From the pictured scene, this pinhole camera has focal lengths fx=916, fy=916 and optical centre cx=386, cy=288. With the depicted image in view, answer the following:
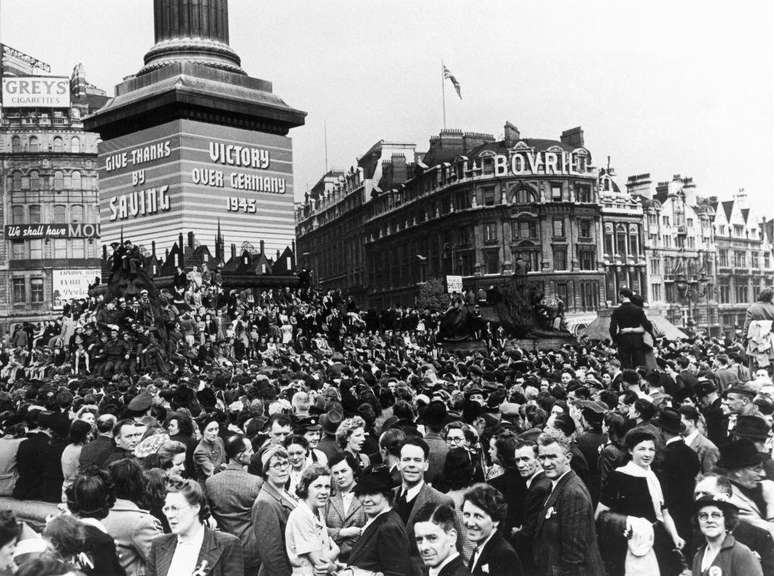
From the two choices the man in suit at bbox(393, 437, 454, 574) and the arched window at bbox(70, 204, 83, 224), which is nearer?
the man in suit at bbox(393, 437, 454, 574)

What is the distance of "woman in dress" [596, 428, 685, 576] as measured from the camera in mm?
6637

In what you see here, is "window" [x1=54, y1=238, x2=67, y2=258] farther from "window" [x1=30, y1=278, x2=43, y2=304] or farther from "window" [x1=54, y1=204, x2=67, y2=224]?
"window" [x1=30, y1=278, x2=43, y2=304]

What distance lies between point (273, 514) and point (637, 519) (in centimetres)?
268

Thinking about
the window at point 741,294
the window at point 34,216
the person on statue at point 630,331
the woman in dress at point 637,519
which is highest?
the window at point 34,216

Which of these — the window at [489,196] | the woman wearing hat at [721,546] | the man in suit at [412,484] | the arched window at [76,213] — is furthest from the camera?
the arched window at [76,213]

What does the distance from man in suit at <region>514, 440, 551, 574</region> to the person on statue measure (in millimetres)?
10380

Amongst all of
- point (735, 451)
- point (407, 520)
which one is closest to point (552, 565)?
point (407, 520)

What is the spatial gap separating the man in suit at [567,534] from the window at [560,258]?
65.8m

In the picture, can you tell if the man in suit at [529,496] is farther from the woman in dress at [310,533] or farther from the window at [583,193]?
the window at [583,193]

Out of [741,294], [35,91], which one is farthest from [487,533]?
[741,294]

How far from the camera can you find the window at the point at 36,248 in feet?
232

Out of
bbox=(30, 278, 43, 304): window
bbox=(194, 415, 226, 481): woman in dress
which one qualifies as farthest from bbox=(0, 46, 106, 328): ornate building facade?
bbox=(194, 415, 226, 481): woman in dress

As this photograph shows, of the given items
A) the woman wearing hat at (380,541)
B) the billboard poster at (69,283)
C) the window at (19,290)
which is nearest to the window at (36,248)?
the billboard poster at (69,283)

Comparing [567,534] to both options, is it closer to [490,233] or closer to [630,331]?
[630,331]
